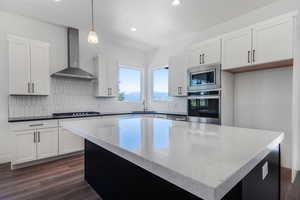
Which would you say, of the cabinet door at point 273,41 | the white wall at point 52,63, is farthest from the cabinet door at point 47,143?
the cabinet door at point 273,41

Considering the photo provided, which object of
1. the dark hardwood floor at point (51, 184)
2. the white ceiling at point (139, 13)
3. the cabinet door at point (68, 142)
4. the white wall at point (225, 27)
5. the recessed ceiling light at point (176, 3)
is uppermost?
the white ceiling at point (139, 13)

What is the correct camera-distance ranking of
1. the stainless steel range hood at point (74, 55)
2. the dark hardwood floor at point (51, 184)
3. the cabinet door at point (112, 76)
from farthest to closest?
the cabinet door at point (112, 76) → the stainless steel range hood at point (74, 55) → the dark hardwood floor at point (51, 184)

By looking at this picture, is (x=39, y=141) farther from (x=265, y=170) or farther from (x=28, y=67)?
(x=265, y=170)

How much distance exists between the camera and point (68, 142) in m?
3.38

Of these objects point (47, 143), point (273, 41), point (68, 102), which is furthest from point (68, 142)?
point (273, 41)

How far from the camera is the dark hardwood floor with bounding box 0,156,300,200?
2.04m

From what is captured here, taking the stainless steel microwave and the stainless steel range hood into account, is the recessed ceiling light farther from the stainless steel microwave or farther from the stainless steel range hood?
the stainless steel range hood

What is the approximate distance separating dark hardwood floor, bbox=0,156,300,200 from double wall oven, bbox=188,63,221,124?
1469 millimetres

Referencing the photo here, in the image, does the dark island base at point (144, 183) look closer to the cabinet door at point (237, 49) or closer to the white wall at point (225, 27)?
the cabinet door at point (237, 49)

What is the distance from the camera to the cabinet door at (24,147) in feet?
9.24

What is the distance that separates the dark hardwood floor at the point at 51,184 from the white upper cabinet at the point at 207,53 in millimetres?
2326

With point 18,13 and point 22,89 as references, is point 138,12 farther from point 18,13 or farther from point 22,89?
point 22,89

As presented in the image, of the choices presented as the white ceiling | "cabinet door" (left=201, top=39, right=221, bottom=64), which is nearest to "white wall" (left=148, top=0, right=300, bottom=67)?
the white ceiling

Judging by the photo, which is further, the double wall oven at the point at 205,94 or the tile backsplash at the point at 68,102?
the tile backsplash at the point at 68,102
